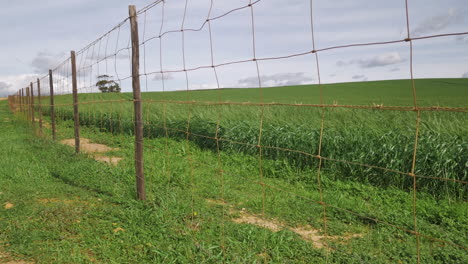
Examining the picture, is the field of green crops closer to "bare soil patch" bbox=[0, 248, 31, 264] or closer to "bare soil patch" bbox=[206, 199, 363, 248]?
"bare soil patch" bbox=[206, 199, 363, 248]

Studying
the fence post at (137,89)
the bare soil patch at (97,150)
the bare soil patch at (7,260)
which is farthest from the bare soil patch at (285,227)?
the bare soil patch at (97,150)

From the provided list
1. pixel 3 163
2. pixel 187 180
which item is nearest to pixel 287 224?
pixel 187 180

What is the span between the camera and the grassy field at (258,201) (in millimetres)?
3199

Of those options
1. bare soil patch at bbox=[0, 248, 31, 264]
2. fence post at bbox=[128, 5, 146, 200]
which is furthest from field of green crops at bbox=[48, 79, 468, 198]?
bare soil patch at bbox=[0, 248, 31, 264]

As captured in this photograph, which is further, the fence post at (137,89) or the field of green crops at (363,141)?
the field of green crops at (363,141)

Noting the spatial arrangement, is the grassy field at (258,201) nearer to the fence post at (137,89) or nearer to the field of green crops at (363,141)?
the field of green crops at (363,141)

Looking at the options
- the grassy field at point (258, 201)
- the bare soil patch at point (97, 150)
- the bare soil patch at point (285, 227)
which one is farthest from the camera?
the bare soil patch at point (97, 150)

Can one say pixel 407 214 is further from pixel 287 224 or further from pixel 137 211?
pixel 137 211

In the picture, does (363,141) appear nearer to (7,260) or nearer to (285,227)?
(285,227)

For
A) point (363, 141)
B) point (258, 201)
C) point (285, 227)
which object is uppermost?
point (363, 141)

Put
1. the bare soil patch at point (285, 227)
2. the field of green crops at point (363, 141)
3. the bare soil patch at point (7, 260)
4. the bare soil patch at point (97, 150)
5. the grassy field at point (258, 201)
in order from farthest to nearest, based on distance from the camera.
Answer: the bare soil patch at point (97, 150)
the field of green crops at point (363, 141)
the bare soil patch at point (285, 227)
the grassy field at point (258, 201)
the bare soil patch at point (7, 260)

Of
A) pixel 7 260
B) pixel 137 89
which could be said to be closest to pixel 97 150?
pixel 137 89

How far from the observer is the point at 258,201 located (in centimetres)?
446

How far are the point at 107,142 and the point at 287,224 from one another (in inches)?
264
